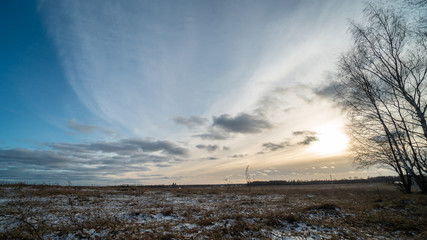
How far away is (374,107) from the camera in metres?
16.4

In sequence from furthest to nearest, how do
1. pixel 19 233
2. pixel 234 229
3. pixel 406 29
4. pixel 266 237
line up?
pixel 406 29 → pixel 234 229 → pixel 266 237 → pixel 19 233

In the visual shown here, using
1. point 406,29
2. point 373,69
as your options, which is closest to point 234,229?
point 373,69

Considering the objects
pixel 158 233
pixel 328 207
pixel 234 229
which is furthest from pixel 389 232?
pixel 158 233

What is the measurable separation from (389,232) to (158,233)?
985 centimetres

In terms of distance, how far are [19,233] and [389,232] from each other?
48.0ft

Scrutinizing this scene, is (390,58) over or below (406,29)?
below

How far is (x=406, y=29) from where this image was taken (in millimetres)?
12359

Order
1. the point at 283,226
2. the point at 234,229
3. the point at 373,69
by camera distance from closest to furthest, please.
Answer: the point at 234,229 < the point at 283,226 < the point at 373,69

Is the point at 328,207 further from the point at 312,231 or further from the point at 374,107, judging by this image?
the point at 374,107

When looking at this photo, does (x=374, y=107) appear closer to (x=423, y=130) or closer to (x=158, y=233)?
(x=423, y=130)

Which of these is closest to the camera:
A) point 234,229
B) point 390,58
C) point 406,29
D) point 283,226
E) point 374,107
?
point 234,229

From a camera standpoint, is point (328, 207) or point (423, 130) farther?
point (328, 207)

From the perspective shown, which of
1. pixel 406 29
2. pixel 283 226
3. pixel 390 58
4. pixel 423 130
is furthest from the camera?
pixel 390 58

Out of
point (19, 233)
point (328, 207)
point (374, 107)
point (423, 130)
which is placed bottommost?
point (328, 207)
